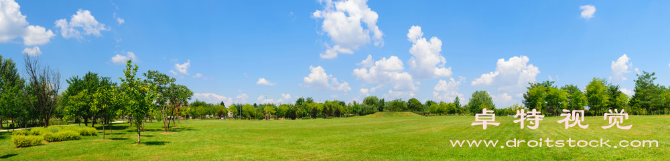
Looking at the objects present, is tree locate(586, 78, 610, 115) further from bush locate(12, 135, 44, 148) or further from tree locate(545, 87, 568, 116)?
bush locate(12, 135, 44, 148)

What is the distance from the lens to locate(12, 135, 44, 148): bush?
22.9 meters

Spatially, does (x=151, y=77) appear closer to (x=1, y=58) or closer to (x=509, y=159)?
(x=1, y=58)

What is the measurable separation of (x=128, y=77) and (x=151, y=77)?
18.6 metres

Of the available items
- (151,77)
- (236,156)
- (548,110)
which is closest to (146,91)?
(236,156)

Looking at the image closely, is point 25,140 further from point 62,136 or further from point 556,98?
point 556,98

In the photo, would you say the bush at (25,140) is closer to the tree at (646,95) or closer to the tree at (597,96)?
the tree at (597,96)

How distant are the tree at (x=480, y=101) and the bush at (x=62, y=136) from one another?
137929 millimetres

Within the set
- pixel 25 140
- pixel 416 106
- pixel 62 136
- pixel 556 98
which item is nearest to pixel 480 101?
pixel 416 106

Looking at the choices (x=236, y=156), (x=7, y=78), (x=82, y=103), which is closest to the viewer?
(x=236, y=156)

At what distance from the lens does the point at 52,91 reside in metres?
42.2

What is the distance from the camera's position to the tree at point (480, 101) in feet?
448

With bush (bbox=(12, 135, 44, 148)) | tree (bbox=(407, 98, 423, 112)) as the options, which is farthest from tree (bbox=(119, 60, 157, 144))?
tree (bbox=(407, 98, 423, 112))

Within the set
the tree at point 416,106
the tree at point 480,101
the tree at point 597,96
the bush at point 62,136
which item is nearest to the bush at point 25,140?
the bush at point 62,136

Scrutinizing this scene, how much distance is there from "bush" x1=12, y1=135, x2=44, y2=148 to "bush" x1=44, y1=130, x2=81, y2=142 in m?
2.40
